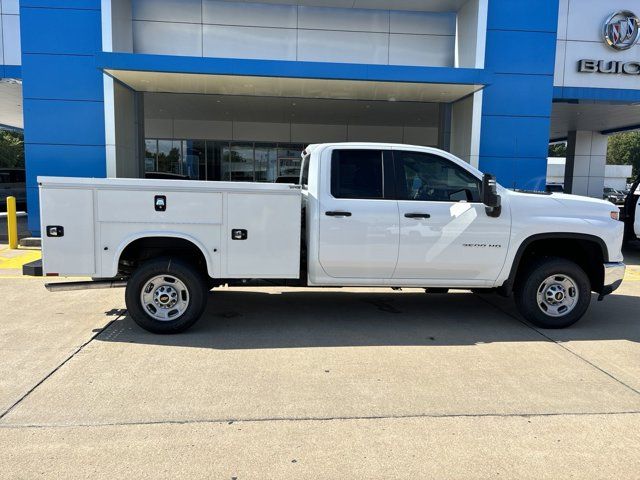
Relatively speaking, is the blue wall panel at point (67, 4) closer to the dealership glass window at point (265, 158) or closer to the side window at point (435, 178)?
the side window at point (435, 178)

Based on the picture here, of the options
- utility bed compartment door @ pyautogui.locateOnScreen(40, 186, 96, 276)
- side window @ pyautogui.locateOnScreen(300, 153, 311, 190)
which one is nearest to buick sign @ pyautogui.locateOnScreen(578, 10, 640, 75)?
side window @ pyautogui.locateOnScreen(300, 153, 311, 190)

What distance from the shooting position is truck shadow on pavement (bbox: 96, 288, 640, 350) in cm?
561

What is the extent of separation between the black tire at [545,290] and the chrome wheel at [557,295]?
0.5 inches

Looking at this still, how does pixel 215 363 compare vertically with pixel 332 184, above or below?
below

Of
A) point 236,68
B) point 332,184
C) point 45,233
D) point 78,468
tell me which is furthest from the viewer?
point 236,68

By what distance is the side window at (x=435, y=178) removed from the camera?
5922 millimetres

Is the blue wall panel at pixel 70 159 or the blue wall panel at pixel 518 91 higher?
the blue wall panel at pixel 518 91

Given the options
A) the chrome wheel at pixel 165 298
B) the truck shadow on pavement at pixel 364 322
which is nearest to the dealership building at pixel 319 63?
the truck shadow on pavement at pixel 364 322

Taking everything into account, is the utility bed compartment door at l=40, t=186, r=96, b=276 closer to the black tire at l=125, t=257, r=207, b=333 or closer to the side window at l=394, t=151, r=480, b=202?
the black tire at l=125, t=257, r=207, b=333

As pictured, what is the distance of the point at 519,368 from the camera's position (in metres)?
4.88

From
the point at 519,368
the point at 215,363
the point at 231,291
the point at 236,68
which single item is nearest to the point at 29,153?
the point at 236,68

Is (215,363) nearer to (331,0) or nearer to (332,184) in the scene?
(332,184)

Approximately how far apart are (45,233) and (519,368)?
4867 mm

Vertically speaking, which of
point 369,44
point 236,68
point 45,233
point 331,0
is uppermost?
point 331,0
